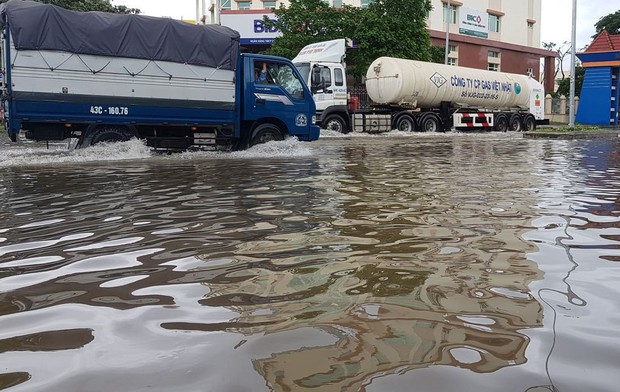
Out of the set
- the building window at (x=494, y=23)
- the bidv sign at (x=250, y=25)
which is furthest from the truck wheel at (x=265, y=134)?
the building window at (x=494, y=23)

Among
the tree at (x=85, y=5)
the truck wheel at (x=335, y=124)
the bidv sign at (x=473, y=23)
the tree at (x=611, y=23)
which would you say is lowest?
the truck wheel at (x=335, y=124)

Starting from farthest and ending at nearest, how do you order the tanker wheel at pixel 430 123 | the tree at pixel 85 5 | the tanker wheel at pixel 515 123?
the tree at pixel 85 5
the tanker wheel at pixel 515 123
the tanker wheel at pixel 430 123

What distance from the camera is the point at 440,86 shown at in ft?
83.2

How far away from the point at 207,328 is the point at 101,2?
3376 cm

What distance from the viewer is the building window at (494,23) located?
47.7 m

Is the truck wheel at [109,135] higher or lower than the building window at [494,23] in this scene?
lower

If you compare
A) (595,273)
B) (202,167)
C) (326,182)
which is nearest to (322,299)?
(595,273)

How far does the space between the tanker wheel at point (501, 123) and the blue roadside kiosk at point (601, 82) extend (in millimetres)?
4778

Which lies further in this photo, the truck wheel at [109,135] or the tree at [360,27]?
the tree at [360,27]

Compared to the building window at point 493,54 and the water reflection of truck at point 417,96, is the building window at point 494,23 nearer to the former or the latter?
the building window at point 493,54

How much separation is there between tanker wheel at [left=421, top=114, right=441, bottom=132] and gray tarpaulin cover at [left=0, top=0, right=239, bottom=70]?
14.0 metres

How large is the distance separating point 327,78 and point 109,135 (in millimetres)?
10329

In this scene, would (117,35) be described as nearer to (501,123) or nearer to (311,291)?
(311,291)

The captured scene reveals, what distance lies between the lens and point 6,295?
3236 millimetres
